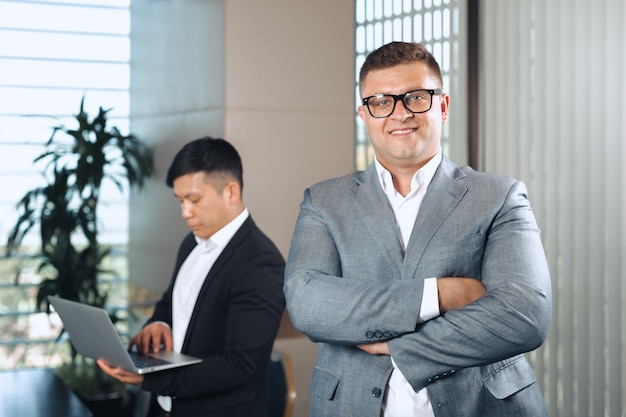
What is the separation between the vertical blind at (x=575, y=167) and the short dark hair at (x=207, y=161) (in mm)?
1467

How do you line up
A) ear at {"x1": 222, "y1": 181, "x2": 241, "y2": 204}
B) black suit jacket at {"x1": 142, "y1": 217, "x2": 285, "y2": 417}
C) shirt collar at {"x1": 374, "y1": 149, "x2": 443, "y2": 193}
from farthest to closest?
ear at {"x1": 222, "y1": 181, "x2": 241, "y2": 204} → black suit jacket at {"x1": 142, "y1": 217, "x2": 285, "y2": 417} → shirt collar at {"x1": 374, "y1": 149, "x2": 443, "y2": 193}

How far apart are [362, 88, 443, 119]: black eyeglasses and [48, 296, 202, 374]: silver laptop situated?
1.14m

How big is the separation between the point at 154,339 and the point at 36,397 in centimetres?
74

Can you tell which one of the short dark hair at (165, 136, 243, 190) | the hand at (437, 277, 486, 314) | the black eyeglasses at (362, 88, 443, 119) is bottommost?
the hand at (437, 277, 486, 314)

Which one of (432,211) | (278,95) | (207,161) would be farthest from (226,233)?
(278,95)

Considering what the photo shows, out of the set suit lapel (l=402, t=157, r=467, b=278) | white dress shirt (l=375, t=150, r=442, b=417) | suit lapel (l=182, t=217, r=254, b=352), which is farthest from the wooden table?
suit lapel (l=402, t=157, r=467, b=278)

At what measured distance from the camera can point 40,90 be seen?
601 cm

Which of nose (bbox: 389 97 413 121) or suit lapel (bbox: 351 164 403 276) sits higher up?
nose (bbox: 389 97 413 121)

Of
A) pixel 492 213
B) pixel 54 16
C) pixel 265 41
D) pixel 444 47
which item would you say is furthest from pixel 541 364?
pixel 54 16

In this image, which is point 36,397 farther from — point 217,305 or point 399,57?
point 399,57

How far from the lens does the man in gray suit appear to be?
6.11 ft

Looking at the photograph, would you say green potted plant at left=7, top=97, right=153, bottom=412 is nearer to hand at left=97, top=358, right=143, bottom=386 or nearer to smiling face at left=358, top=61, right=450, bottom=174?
hand at left=97, top=358, right=143, bottom=386

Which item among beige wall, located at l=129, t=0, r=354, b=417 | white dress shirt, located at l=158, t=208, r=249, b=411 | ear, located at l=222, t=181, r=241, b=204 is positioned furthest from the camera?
beige wall, located at l=129, t=0, r=354, b=417

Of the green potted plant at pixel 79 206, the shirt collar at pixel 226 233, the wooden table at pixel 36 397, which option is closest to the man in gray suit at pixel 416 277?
the shirt collar at pixel 226 233
